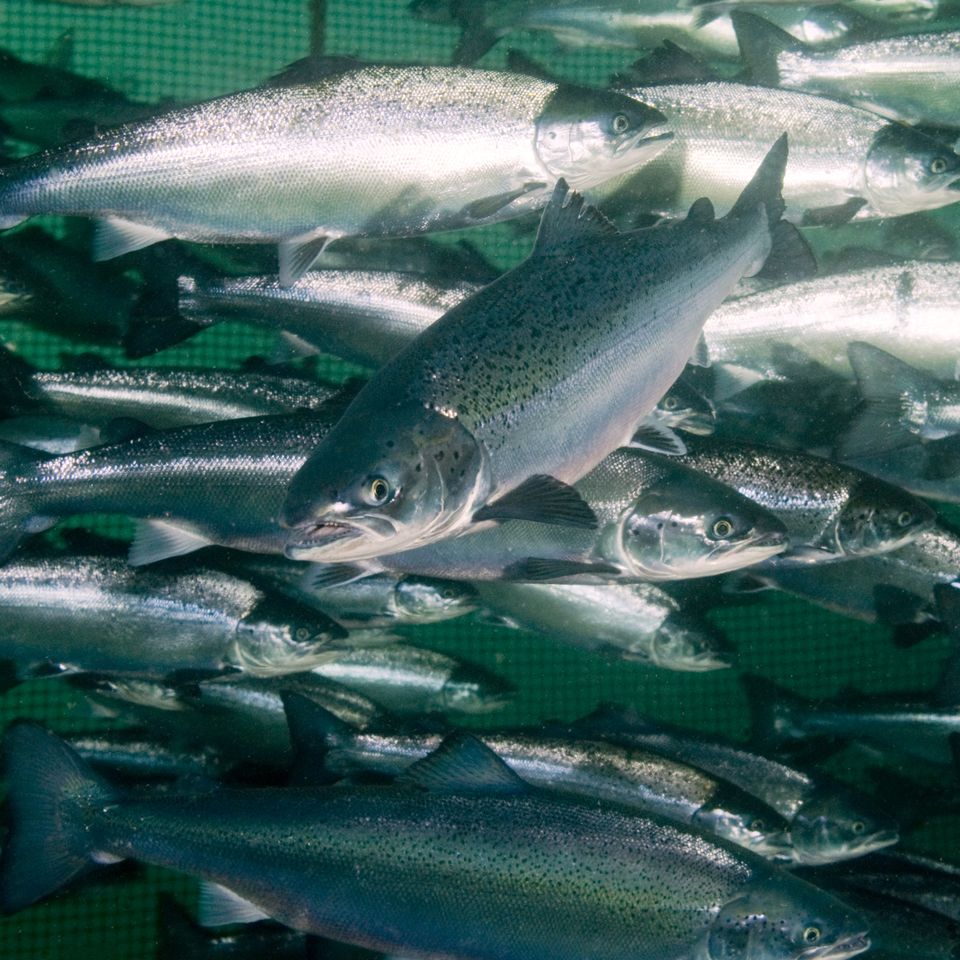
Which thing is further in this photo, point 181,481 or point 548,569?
point 181,481

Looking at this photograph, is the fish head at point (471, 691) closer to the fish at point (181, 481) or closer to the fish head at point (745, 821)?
the fish head at point (745, 821)

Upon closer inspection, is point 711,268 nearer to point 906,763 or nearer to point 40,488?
point 40,488

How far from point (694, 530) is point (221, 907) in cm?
168

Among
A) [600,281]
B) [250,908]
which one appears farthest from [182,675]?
[600,281]

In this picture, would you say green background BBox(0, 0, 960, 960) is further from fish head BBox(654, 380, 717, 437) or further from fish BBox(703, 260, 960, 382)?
fish head BBox(654, 380, 717, 437)

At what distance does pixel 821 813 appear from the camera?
9.82ft

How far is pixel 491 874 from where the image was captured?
222 centimetres

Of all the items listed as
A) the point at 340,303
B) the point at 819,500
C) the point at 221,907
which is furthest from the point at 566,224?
the point at 221,907

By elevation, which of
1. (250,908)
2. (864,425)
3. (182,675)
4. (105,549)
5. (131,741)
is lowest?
Answer: (131,741)

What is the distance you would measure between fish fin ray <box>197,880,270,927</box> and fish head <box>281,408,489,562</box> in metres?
1.31

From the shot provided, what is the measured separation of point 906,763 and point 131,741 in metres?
3.39

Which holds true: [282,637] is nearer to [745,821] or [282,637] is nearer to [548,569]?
[548,569]

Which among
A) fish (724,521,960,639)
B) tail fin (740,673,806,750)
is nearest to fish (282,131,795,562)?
fish (724,521,960,639)

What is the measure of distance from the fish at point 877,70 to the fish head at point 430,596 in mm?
2436
